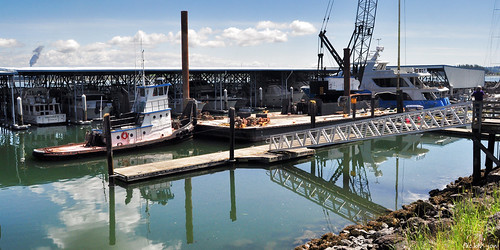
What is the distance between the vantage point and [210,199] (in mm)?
18422

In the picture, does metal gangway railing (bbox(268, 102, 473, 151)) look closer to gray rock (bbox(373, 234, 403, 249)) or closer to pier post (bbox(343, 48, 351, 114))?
gray rock (bbox(373, 234, 403, 249))

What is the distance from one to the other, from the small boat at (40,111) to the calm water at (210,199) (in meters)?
14.1

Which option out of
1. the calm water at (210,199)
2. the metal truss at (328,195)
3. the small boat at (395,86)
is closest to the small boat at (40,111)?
the calm water at (210,199)

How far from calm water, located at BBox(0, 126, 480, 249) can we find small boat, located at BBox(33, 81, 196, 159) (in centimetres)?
69

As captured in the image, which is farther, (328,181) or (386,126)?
(328,181)

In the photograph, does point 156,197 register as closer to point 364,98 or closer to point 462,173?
point 462,173

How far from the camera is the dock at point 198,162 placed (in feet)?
65.9

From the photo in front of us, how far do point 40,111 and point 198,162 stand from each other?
2795 cm

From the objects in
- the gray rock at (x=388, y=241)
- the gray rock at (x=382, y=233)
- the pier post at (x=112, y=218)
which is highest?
the gray rock at (x=388, y=241)

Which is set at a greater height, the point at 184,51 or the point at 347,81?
the point at 184,51

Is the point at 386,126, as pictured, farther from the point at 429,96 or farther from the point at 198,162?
the point at 429,96

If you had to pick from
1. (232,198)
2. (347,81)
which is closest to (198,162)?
(232,198)

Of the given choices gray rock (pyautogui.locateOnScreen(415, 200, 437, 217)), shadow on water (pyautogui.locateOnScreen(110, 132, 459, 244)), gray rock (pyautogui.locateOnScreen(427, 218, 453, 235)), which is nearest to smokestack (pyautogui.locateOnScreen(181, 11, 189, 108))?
shadow on water (pyautogui.locateOnScreen(110, 132, 459, 244))

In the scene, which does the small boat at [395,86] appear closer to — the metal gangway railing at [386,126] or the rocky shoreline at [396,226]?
the metal gangway railing at [386,126]
